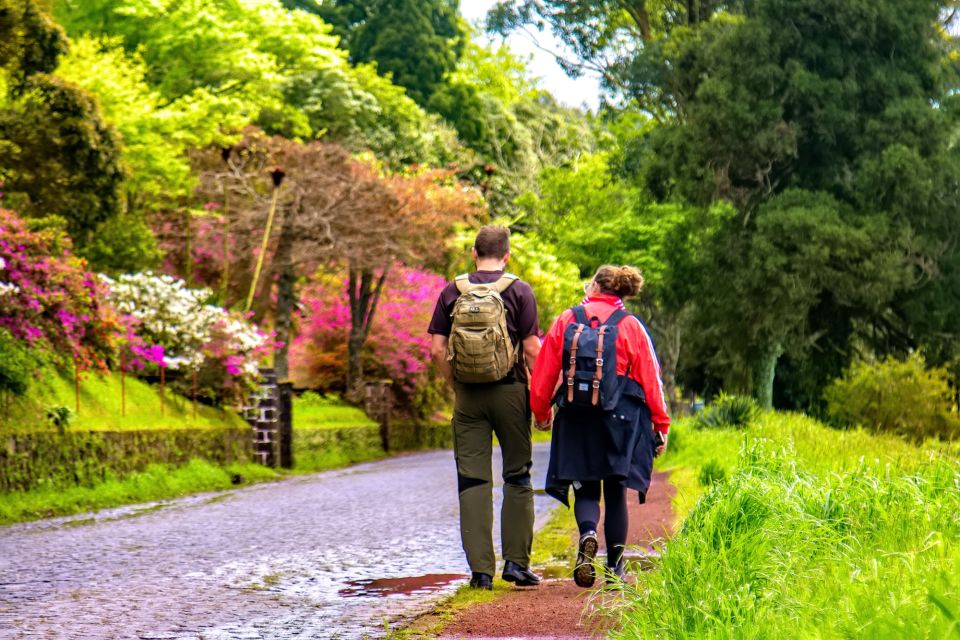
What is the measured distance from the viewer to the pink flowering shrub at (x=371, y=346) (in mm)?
40062

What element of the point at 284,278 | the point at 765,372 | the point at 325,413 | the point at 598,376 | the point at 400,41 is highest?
the point at 400,41

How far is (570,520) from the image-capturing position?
13.5 meters

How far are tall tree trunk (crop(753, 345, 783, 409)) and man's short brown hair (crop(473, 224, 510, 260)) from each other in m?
27.7

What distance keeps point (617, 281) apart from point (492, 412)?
1.07 meters

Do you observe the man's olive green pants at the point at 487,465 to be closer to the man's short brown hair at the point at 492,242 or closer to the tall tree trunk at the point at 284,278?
the man's short brown hair at the point at 492,242

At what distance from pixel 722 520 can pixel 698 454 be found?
11460 millimetres

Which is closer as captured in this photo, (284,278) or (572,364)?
Answer: (572,364)

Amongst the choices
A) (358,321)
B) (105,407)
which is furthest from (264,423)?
(358,321)

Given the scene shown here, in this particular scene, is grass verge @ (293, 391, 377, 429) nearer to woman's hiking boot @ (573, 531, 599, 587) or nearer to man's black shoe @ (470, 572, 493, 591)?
man's black shoe @ (470, 572, 493, 591)

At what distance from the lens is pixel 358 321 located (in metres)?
38.4

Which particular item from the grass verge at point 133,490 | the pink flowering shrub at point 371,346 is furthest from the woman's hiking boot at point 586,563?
the pink flowering shrub at point 371,346

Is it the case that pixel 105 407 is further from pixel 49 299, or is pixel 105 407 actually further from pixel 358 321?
pixel 358 321

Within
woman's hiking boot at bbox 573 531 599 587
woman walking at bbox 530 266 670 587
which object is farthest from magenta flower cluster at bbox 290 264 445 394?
→ woman's hiking boot at bbox 573 531 599 587

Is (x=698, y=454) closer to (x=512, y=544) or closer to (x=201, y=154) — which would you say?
(x=512, y=544)
